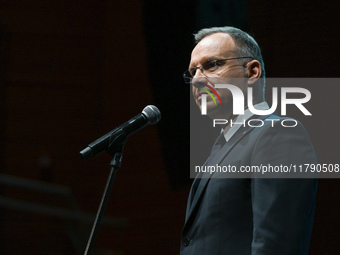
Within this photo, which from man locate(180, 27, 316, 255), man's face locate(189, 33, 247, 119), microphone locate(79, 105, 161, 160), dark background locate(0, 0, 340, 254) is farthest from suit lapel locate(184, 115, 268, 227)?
dark background locate(0, 0, 340, 254)

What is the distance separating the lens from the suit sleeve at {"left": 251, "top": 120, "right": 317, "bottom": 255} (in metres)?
1.14

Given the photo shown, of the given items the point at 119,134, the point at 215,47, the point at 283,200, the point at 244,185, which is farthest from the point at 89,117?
the point at 283,200

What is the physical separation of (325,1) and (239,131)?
174cm

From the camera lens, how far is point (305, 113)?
2.73 metres

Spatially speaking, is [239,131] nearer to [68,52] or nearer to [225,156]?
[225,156]

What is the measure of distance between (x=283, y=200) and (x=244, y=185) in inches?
5.1

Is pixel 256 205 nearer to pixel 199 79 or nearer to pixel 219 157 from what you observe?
pixel 219 157

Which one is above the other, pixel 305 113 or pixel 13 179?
pixel 305 113

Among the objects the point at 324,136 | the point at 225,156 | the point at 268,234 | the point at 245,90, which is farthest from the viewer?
the point at 324,136

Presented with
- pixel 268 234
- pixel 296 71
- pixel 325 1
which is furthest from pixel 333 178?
pixel 268 234

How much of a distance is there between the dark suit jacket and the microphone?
0.77 ft

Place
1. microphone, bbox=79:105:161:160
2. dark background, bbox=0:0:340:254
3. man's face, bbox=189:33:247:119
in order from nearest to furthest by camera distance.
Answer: microphone, bbox=79:105:161:160, man's face, bbox=189:33:247:119, dark background, bbox=0:0:340:254

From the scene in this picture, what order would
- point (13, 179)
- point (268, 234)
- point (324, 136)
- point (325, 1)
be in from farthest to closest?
point (13, 179), point (325, 1), point (324, 136), point (268, 234)

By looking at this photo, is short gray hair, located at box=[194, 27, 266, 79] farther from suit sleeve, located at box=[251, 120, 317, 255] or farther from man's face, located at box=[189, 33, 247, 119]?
suit sleeve, located at box=[251, 120, 317, 255]
